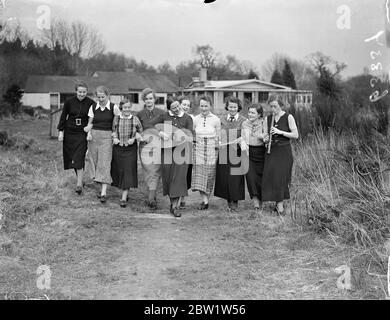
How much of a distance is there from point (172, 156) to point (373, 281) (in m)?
3.97

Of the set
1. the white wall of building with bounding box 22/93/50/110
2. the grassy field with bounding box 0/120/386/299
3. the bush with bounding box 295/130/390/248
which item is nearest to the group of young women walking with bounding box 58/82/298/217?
the grassy field with bounding box 0/120/386/299

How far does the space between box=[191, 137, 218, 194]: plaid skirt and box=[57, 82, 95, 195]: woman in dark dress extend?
1.81 m

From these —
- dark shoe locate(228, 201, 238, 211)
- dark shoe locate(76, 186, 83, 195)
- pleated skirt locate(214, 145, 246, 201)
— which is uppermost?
pleated skirt locate(214, 145, 246, 201)

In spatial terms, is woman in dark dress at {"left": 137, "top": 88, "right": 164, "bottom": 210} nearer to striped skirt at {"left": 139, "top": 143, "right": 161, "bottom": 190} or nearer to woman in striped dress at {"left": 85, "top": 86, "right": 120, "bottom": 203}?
striped skirt at {"left": 139, "top": 143, "right": 161, "bottom": 190}

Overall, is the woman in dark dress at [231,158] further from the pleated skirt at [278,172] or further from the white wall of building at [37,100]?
the white wall of building at [37,100]

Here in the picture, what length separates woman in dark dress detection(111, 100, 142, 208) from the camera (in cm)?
786

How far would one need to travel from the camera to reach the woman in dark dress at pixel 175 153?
7.65m

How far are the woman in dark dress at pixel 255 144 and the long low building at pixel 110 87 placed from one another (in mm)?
48222

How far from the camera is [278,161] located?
24.3ft

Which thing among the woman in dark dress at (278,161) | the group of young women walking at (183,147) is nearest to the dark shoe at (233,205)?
the group of young women walking at (183,147)

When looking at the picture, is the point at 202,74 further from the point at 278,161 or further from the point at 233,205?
the point at 278,161

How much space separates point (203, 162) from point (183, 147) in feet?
1.23

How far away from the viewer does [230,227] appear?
22.1 ft
